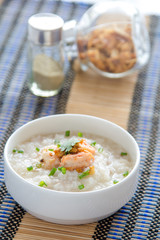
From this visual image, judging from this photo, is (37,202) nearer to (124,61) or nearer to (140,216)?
(140,216)

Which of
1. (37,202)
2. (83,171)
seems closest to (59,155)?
(83,171)

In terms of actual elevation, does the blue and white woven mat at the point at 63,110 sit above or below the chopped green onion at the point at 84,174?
below

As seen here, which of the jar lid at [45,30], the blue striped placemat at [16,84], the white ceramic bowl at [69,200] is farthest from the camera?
the jar lid at [45,30]

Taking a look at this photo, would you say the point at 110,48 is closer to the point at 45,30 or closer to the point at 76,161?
the point at 45,30

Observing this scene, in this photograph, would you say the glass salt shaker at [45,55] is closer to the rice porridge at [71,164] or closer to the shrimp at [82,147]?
the rice porridge at [71,164]

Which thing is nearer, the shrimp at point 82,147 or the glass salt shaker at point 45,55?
the shrimp at point 82,147

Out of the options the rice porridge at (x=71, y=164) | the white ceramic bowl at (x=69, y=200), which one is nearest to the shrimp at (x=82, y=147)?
the rice porridge at (x=71, y=164)

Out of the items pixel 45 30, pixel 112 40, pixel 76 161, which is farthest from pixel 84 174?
pixel 112 40

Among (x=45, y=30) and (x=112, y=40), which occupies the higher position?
(x=45, y=30)
